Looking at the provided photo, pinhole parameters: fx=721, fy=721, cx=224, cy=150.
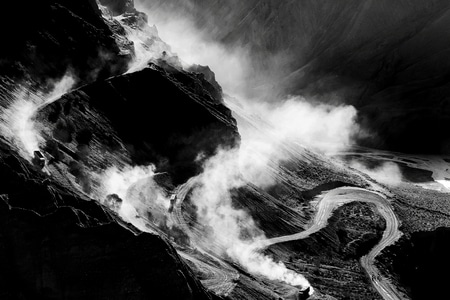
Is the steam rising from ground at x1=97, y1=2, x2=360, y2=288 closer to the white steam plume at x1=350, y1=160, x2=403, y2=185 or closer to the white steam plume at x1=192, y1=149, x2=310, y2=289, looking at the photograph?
the white steam plume at x1=192, y1=149, x2=310, y2=289

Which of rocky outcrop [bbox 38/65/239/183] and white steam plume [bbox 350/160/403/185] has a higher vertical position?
white steam plume [bbox 350/160/403/185]

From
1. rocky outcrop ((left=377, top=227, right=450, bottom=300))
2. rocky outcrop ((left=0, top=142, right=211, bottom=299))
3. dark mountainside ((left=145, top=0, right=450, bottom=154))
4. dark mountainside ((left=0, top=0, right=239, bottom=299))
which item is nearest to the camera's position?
rocky outcrop ((left=0, top=142, right=211, bottom=299))

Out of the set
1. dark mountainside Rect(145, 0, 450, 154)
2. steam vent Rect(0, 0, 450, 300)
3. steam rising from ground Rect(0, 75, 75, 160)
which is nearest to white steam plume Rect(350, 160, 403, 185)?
steam vent Rect(0, 0, 450, 300)

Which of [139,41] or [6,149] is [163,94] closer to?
[139,41]

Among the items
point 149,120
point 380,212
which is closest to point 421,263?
point 380,212

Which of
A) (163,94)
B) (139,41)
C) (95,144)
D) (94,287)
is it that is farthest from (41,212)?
(139,41)

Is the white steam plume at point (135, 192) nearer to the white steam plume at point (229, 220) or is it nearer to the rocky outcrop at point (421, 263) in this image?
the white steam plume at point (229, 220)

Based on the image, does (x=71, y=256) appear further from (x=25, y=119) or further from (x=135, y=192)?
(x=25, y=119)
